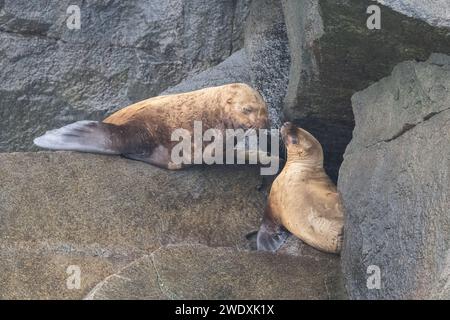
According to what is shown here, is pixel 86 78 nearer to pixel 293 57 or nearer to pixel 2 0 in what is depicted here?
pixel 2 0

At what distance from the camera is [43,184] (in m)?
6.03

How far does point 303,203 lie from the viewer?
19.6 ft

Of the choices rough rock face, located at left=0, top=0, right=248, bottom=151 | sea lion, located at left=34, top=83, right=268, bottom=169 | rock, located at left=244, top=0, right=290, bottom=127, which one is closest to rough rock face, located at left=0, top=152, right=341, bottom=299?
sea lion, located at left=34, top=83, right=268, bottom=169

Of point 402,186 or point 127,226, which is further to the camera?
point 127,226

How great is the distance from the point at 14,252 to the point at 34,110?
246 cm

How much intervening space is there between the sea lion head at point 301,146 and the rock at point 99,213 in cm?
36

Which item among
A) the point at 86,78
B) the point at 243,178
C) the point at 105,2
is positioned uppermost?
the point at 105,2

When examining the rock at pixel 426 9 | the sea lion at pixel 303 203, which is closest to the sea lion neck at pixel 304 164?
the sea lion at pixel 303 203

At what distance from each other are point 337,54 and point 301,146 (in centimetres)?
101

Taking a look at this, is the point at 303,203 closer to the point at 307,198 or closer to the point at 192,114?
the point at 307,198

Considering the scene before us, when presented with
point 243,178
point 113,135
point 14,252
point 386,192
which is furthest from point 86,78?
point 386,192

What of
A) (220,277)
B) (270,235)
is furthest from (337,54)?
(220,277)

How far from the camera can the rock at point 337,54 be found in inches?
195
